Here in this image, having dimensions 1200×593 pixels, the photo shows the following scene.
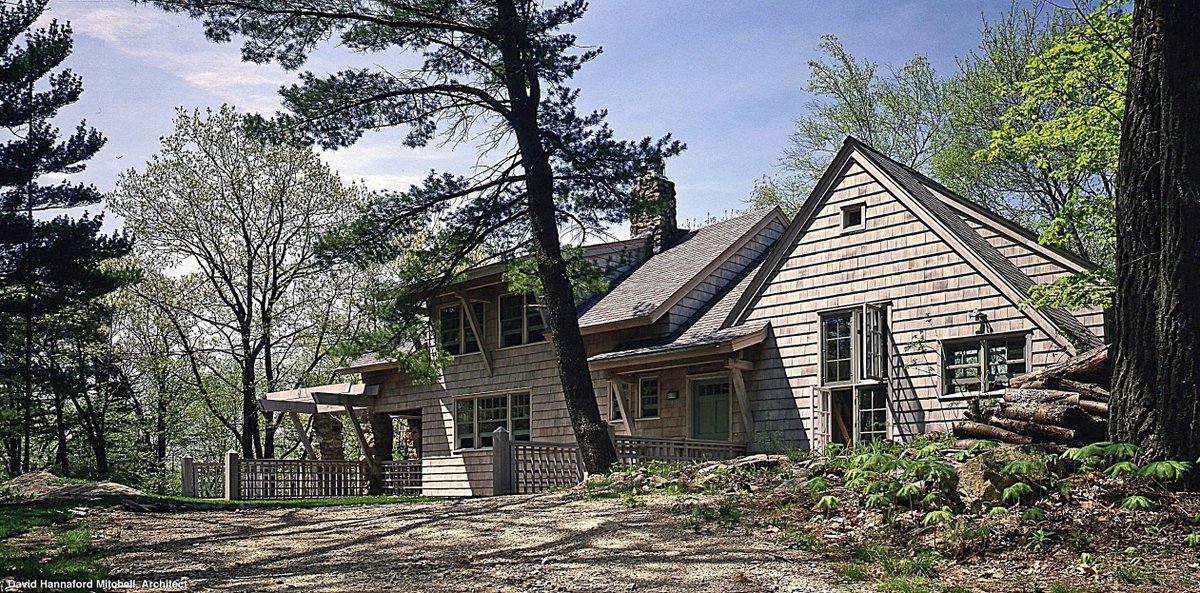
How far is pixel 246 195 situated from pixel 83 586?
74.3 ft

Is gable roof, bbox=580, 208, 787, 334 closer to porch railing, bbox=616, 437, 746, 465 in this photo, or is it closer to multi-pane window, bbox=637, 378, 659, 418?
multi-pane window, bbox=637, 378, 659, 418

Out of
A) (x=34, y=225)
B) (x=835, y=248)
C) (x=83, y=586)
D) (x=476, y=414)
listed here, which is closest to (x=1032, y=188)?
(x=835, y=248)

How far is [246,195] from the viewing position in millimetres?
28281

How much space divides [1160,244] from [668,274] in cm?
1334

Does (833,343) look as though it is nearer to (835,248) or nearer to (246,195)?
(835,248)

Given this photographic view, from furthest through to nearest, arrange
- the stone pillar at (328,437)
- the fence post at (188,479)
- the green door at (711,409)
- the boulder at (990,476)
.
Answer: the stone pillar at (328,437)
the fence post at (188,479)
the green door at (711,409)
the boulder at (990,476)

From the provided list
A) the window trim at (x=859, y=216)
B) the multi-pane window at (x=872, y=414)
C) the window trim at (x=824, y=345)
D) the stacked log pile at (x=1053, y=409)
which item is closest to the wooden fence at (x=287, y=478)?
the window trim at (x=824, y=345)

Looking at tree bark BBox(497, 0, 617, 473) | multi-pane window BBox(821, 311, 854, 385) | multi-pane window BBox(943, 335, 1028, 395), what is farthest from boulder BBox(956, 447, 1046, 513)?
multi-pane window BBox(821, 311, 854, 385)

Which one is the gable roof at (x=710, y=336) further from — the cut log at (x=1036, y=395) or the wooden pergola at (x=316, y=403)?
the wooden pergola at (x=316, y=403)

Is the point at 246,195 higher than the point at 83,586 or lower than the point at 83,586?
higher

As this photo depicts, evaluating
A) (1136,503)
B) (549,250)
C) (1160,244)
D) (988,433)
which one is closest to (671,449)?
(549,250)

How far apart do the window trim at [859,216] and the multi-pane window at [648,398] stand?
486 centimetres

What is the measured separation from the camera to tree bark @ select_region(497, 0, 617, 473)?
1428 cm

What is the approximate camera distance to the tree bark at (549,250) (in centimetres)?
1428
